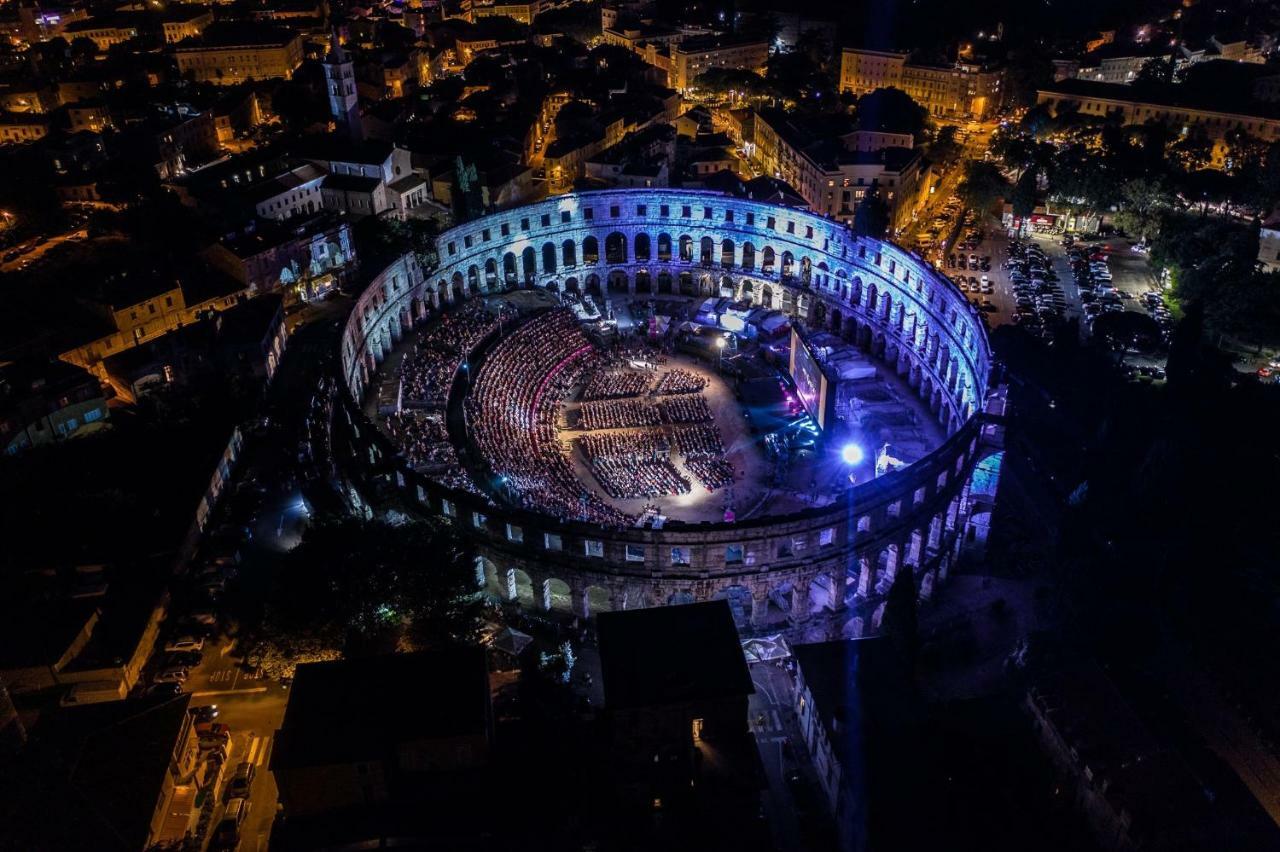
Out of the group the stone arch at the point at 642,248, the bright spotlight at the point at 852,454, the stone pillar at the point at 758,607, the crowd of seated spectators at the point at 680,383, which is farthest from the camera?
the stone arch at the point at 642,248

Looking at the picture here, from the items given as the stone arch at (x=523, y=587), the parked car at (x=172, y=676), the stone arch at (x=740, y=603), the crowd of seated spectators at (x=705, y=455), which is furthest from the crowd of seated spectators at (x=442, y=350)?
the stone arch at (x=740, y=603)

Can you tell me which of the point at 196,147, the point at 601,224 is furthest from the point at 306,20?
the point at 601,224

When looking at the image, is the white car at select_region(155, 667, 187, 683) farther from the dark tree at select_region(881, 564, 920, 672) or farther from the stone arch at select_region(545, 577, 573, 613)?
the dark tree at select_region(881, 564, 920, 672)

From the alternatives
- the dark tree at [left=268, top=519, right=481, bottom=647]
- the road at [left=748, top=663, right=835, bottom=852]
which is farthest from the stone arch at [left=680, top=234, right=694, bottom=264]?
the road at [left=748, top=663, right=835, bottom=852]

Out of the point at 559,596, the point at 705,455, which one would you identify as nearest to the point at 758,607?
the point at 559,596

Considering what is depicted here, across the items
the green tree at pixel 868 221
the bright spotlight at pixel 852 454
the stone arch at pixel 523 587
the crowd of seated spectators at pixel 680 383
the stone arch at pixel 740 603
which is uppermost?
the green tree at pixel 868 221

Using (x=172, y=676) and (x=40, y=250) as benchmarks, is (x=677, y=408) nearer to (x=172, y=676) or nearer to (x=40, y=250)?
(x=172, y=676)

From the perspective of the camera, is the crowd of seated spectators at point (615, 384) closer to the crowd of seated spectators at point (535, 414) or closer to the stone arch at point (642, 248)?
the crowd of seated spectators at point (535, 414)
